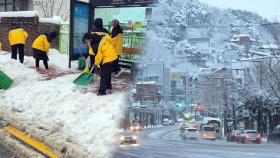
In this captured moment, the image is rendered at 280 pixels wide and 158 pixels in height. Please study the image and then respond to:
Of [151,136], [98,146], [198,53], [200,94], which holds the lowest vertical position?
[98,146]

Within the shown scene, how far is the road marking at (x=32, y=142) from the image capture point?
5610mm

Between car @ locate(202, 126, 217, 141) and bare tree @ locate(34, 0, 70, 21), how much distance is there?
718 inches

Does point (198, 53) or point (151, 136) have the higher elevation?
point (198, 53)

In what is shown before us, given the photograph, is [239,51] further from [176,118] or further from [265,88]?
[176,118]

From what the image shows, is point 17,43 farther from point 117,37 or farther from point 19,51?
point 117,37

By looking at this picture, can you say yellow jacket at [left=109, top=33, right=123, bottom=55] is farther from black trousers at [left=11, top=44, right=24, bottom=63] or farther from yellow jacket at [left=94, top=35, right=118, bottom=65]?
black trousers at [left=11, top=44, right=24, bottom=63]

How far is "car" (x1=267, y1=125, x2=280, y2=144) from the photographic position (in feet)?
7.34

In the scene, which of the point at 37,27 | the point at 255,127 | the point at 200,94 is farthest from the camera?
the point at 37,27

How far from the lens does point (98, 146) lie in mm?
4902

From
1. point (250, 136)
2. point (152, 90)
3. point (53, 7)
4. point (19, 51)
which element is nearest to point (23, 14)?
point (19, 51)

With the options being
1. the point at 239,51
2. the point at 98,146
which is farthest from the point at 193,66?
the point at 98,146

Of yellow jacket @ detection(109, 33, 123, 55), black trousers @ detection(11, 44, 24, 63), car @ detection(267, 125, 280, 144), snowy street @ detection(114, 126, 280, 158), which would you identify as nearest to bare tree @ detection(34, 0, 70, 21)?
black trousers @ detection(11, 44, 24, 63)

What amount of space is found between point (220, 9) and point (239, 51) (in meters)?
0.29

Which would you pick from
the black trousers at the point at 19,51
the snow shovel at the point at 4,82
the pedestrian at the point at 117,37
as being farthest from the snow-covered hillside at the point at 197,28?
the black trousers at the point at 19,51
